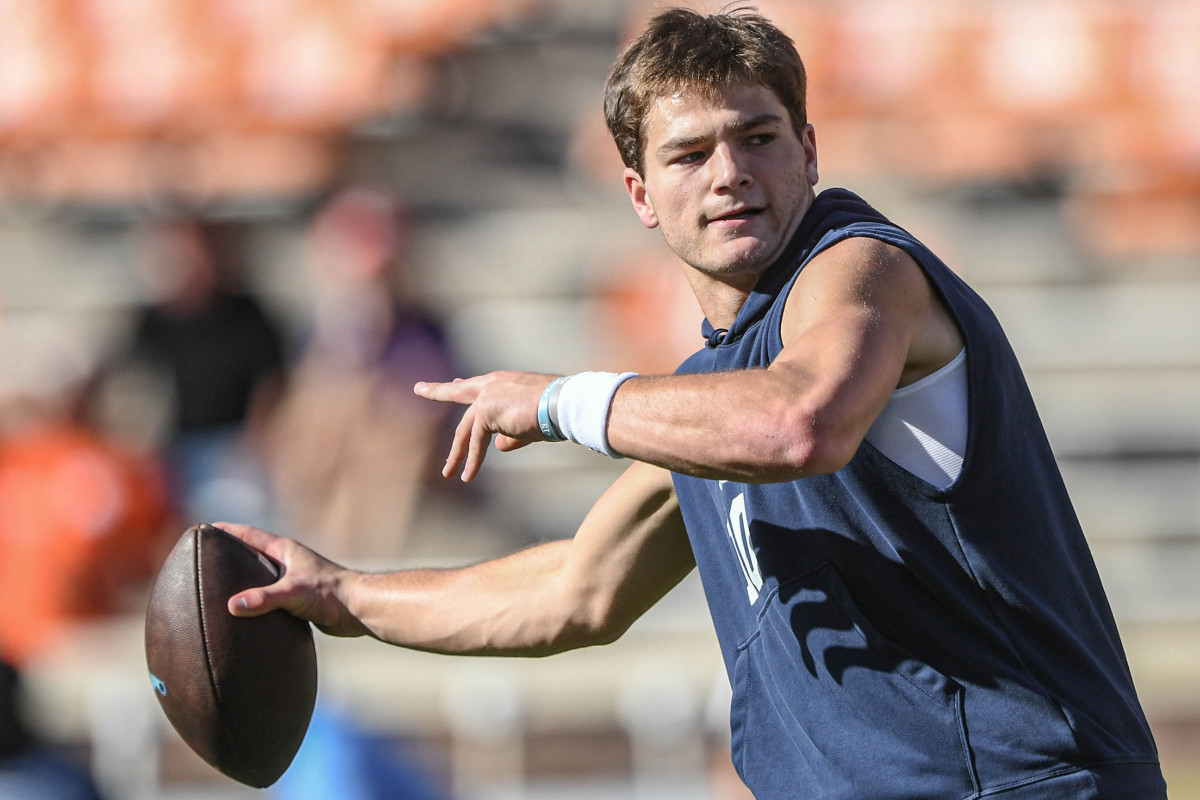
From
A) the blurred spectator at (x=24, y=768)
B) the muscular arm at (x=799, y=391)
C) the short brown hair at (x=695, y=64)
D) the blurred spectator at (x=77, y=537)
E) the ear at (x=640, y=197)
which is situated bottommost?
the blurred spectator at (x=77, y=537)

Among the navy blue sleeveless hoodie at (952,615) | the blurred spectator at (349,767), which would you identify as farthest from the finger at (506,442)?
the blurred spectator at (349,767)

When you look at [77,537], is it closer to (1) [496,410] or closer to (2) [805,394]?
(1) [496,410]

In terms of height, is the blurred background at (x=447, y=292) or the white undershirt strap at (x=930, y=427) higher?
the white undershirt strap at (x=930, y=427)

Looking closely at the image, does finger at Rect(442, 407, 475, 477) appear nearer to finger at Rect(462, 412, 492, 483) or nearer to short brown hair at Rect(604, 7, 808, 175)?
finger at Rect(462, 412, 492, 483)

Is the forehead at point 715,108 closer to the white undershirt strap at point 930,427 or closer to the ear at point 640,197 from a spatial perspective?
the ear at point 640,197

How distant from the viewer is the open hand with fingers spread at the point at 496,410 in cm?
240

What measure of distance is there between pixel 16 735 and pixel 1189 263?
669cm

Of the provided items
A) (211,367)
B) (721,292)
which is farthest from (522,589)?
(211,367)

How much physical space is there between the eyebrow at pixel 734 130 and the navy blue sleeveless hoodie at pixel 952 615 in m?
0.20

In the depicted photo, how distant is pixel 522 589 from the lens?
3.37 meters

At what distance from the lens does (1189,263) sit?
27.6ft

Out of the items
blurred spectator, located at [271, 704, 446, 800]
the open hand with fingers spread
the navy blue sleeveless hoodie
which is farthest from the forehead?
blurred spectator, located at [271, 704, 446, 800]

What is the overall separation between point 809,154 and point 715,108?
0.28 m

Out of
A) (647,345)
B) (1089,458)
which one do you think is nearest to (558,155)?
(647,345)
